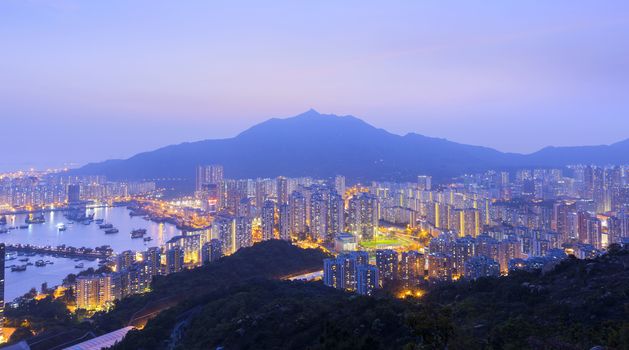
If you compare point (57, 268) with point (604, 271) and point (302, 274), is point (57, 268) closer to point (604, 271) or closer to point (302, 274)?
point (302, 274)

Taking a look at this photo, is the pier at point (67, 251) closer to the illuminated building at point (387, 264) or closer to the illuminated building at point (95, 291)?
the illuminated building at point (95, 291)

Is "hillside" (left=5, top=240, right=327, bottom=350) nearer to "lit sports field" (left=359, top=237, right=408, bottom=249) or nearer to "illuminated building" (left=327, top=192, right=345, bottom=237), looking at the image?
"lit sports field" (left=359, top=237, right=408, bottom=249)

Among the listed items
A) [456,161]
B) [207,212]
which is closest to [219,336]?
[207,212]

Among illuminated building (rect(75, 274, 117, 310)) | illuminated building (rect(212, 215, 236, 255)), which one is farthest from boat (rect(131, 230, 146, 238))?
illuminated building (rect(75, 274, 117, 310))

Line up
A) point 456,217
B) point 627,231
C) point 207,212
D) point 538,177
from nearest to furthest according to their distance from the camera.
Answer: point 627,231 → point 456,217 → point 207,212 → point 538,177

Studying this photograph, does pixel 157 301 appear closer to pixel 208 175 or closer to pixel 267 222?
pixel 267 222

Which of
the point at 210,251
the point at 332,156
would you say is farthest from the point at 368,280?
the point at 332,156
